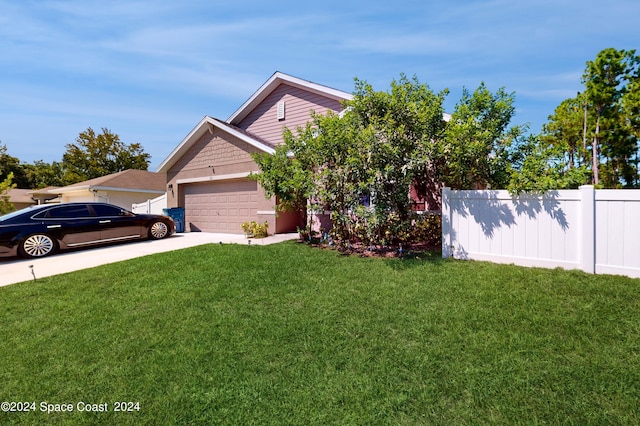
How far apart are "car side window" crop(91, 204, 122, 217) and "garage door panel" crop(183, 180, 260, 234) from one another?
3.53 m

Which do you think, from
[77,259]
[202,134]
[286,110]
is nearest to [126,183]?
[202,134]

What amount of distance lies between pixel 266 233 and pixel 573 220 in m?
8.46

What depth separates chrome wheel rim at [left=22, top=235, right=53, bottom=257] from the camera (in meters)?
8.62

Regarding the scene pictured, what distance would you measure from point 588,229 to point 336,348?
16.1 feet

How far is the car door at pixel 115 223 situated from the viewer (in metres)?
10.1

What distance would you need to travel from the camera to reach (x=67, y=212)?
31.3ft

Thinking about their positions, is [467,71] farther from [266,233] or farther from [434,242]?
[266,233]

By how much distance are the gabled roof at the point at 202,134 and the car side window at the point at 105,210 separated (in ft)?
14.2

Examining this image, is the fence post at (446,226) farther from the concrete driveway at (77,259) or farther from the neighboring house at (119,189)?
the neighboring house at (119,189)

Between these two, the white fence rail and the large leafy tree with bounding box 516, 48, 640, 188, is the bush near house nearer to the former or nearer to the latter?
the white fence rail

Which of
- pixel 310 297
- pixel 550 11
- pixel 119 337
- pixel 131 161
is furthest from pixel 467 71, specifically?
pixel 131 161

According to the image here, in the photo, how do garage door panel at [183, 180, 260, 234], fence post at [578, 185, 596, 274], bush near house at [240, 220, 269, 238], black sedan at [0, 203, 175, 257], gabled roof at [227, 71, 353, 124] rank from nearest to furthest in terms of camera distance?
fence post at [578, 185, 596, 274], black sedan at [0, 203, 175, 257], bush near house at [240, 220, 269, 238], gabled roof at [227, 71, 353, 124], garage door panel at [183, 180, 260, 234]

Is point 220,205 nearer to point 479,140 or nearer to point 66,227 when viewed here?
point 66,227

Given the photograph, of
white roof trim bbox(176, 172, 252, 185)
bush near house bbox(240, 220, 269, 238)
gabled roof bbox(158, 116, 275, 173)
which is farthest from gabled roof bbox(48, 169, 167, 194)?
bush near house bbox(240, 220, 269, 238)
